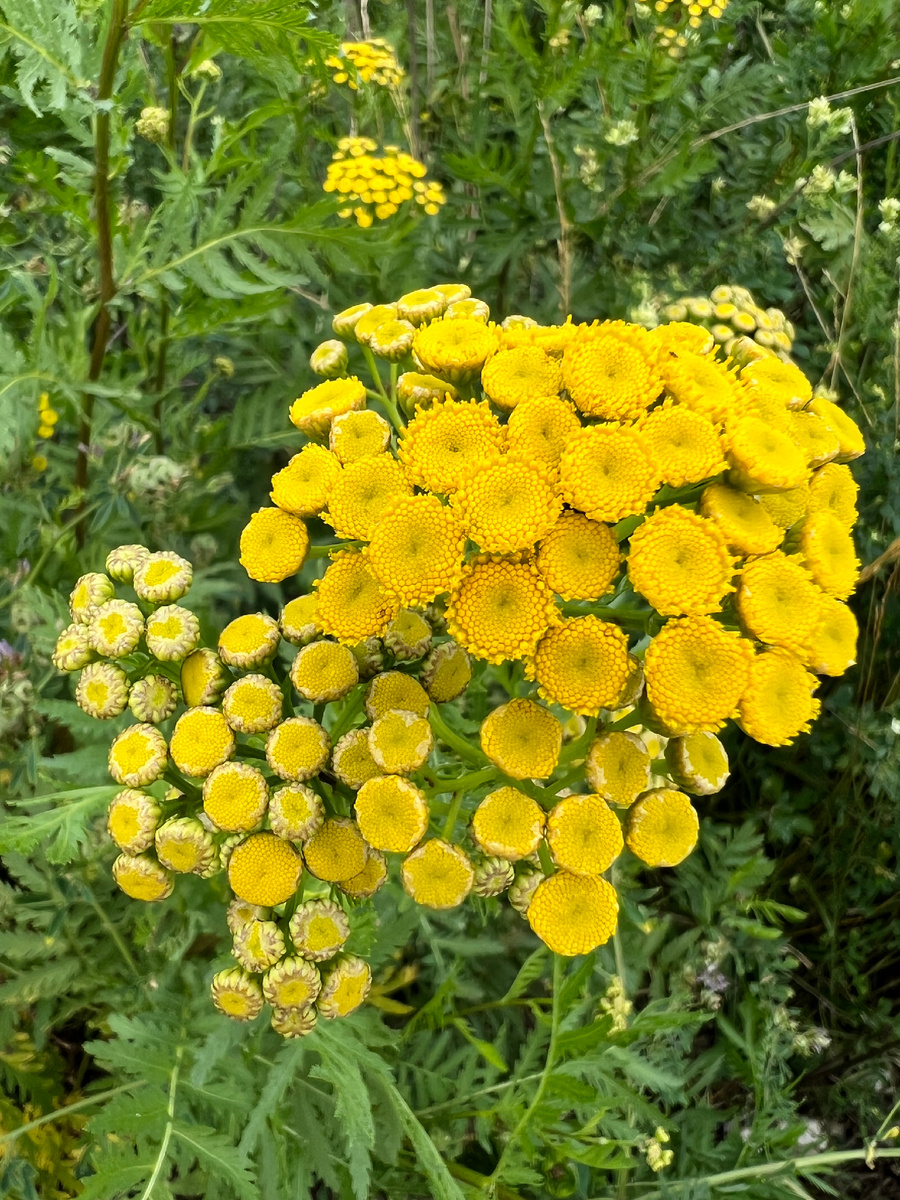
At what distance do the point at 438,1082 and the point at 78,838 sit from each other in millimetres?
1259

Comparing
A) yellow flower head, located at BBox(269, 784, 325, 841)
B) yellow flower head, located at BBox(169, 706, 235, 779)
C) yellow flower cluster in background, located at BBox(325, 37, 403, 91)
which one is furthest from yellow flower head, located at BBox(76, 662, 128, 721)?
yellow flower cluster in background, located at BBox(325, 37, 403, 91)

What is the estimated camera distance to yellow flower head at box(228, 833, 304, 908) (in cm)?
156

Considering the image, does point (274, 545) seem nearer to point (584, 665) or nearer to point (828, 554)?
point (584, 665)

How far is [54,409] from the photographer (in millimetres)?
2391

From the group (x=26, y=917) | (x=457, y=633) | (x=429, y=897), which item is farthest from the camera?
(x=26, y=917)

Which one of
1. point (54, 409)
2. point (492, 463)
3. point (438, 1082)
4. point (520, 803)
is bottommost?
point (438, 1082)

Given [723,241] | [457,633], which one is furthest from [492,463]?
[723,241]

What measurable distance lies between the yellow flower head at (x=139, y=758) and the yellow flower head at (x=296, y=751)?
23cm

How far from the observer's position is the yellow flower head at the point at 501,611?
148cm

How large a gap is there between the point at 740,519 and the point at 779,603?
17 cm

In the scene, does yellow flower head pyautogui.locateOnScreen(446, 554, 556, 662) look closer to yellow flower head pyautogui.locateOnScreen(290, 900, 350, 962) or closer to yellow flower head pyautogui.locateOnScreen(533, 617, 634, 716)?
yellow flower head pyautogui.locateOnScreen(533, 617, 634, 716)

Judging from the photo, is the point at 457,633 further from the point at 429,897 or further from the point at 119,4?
the point at 119,4

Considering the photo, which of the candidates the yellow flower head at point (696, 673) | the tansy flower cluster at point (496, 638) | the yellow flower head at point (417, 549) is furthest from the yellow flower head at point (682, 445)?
the yellow flower head at point (417, 549)

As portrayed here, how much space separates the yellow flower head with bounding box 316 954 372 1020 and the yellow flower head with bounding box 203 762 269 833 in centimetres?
34
